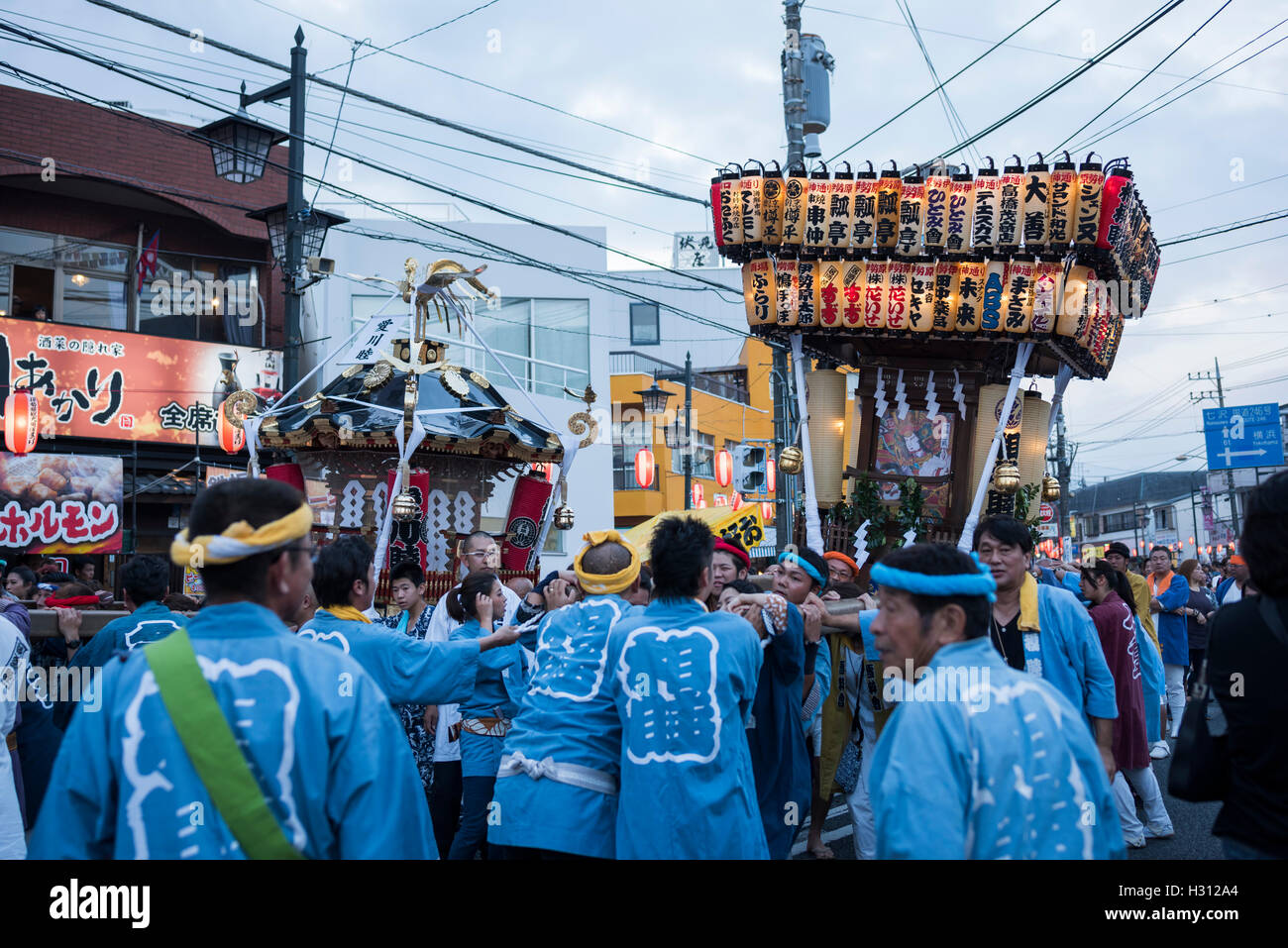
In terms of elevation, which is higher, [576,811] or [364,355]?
[364,355]

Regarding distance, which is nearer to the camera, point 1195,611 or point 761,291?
point 761,291

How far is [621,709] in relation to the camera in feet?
13.3

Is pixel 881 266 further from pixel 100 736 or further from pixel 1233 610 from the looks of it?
pixel 100 736

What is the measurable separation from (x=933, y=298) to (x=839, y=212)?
3.97 feet

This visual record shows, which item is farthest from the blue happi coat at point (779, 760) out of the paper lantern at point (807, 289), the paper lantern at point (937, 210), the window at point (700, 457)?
the window at point (700, 457)

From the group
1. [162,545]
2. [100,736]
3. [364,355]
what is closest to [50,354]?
[162,545]

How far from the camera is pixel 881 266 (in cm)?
978

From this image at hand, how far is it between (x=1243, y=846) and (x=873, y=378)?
8049 millimetres

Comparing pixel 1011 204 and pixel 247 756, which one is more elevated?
pixel 1011 204

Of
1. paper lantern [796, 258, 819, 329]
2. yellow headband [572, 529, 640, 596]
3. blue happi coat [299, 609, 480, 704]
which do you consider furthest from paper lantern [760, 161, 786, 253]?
blue happi coat [299, 609, 480, 704]

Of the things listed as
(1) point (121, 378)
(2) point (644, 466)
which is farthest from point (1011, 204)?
(2) point (644, 466)

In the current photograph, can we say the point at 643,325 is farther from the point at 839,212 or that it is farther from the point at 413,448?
the point at 413,448

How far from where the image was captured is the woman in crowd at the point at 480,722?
213 inches

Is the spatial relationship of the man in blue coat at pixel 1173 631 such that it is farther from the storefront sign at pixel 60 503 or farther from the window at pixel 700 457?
the window at pixel 700 457
